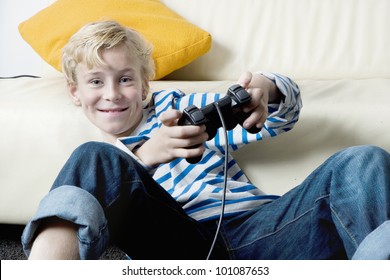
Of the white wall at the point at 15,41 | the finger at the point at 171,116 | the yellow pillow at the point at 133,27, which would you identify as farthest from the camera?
the white wall at the point at 15,41

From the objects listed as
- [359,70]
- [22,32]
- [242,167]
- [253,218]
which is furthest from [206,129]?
[22,32]

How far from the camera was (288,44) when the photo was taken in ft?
4.77

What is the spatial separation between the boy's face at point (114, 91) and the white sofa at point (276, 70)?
109 millimetres

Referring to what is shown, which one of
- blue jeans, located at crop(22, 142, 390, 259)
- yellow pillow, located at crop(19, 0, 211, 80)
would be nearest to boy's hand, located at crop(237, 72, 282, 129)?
blue jeans, located at crop(22, 142, 390, 259)

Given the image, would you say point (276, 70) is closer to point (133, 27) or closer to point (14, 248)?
point (133, 27)

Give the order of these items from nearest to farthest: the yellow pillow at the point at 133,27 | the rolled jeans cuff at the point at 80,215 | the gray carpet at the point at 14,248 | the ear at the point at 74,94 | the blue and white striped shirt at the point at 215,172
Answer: the rolled jeans cuff at the point at 80,215, the blue and white striped shirt at the point at 215,172, the ear at the point at 74,94, the gray carpet at the point at 14,248, the yellow pillow at the point at 133,27

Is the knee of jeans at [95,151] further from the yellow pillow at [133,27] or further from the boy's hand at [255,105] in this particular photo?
the yellow pillow at [133,27]

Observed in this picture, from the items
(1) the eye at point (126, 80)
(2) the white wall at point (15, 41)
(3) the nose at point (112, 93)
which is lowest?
(2) the white wall at point (15, 41)

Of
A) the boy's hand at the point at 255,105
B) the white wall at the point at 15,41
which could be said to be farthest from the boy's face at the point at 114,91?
the white wall at the point at 15,41

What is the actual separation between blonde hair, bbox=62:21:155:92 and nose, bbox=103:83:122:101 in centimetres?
4

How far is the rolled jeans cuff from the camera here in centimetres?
68

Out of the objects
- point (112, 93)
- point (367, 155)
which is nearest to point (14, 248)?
point (112, 93)

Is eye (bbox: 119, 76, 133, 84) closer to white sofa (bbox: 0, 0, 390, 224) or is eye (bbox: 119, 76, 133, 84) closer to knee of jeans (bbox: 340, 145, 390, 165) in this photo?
white sofa (bbox: 0, 0, 390, 224)

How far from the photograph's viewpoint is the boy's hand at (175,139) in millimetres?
775
